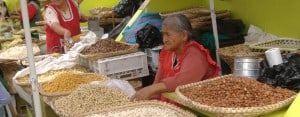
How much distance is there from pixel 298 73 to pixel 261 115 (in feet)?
1.45

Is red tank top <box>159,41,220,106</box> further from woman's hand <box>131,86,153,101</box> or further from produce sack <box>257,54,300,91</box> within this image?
produce sack <box>257,54,300,91</box>

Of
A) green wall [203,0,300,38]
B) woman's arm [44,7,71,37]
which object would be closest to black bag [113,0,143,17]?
green wall [203,0,300,38]

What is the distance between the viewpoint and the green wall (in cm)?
394

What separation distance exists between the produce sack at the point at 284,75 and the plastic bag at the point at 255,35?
1667 mm

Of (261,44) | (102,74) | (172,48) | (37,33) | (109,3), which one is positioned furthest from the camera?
(109,3)

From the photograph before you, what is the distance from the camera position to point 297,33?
3918 mm

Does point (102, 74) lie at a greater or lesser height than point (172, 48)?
lesser

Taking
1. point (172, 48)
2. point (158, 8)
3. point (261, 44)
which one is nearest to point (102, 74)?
point (172, 48)

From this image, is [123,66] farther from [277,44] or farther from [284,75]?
[284,75]

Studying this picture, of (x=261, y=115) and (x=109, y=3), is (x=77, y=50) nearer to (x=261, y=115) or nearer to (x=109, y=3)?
(x=261, y=115)

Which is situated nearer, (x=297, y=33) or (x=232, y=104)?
(x=232, y=104)

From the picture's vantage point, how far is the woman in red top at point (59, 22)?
4.36m

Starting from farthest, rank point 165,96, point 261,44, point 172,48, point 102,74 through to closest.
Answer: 1. point 261,44
2. point 102,74
3. point 172,48
4. point 165,96

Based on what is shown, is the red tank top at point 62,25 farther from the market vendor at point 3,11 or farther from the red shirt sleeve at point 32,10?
the market vendor at point 3,11
